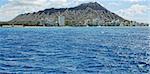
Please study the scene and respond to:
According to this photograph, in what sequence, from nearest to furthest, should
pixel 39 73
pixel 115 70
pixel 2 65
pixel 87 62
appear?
pixel 39 73, pixel 115 70, pixel 2 65, pixel 87 62

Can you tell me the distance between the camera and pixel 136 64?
43.4 meters

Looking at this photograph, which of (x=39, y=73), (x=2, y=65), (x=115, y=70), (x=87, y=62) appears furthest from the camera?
(x=87, y=62)

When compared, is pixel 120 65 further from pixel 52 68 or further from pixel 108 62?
pixel 52 68

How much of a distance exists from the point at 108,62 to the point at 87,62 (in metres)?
2.30

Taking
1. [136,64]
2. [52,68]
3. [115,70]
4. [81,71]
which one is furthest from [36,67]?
[136,64]

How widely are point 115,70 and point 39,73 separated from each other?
23.9 feet

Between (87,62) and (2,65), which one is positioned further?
(87,62)

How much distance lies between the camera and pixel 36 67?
40.1 m

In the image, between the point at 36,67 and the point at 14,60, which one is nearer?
the point at 36,67

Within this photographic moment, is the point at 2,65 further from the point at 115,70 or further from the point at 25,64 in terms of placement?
the point at 115,70

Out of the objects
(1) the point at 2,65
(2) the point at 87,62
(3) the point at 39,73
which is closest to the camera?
(3) the point at 39,73

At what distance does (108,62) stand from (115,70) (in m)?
6.48

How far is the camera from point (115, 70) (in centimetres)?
3844

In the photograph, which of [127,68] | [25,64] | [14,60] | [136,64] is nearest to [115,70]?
[127,68]
